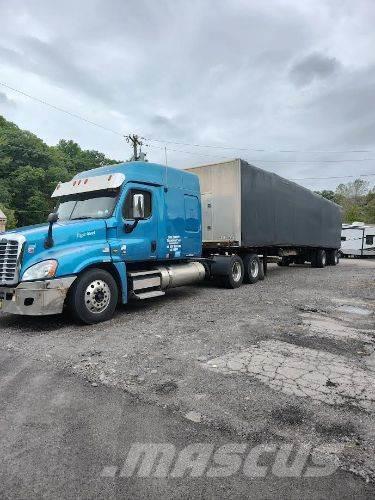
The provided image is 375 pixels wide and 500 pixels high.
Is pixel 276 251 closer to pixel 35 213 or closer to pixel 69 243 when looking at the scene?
pixel 69 243

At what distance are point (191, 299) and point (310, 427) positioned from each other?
6306mm

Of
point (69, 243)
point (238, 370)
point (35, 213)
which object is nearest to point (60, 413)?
point (238, 370)

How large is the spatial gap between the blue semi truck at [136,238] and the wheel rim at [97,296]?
0.02 meters

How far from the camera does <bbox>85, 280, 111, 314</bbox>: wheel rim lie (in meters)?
6.55

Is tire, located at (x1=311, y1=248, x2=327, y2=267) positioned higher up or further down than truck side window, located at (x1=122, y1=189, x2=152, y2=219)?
further down

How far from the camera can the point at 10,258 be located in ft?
20.7

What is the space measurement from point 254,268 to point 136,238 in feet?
18.8

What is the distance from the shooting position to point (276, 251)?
14602 mm

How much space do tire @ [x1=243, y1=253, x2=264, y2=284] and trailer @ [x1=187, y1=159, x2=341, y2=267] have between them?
0.85 ft

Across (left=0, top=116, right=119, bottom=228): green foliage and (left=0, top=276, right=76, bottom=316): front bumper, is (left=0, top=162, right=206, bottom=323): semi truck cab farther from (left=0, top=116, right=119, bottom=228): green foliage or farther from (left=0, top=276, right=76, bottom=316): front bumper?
(left=0, top=116, right=119, bottom=228): green foliage

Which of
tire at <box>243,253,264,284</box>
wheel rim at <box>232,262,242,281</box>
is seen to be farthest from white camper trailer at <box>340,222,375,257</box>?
wheel rim at <box>232,262,242,281</box>

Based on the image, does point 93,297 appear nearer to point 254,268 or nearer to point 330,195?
point 254,268

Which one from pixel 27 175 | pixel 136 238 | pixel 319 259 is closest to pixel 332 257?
pixel 319 259

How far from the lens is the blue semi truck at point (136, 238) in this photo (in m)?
6.24
